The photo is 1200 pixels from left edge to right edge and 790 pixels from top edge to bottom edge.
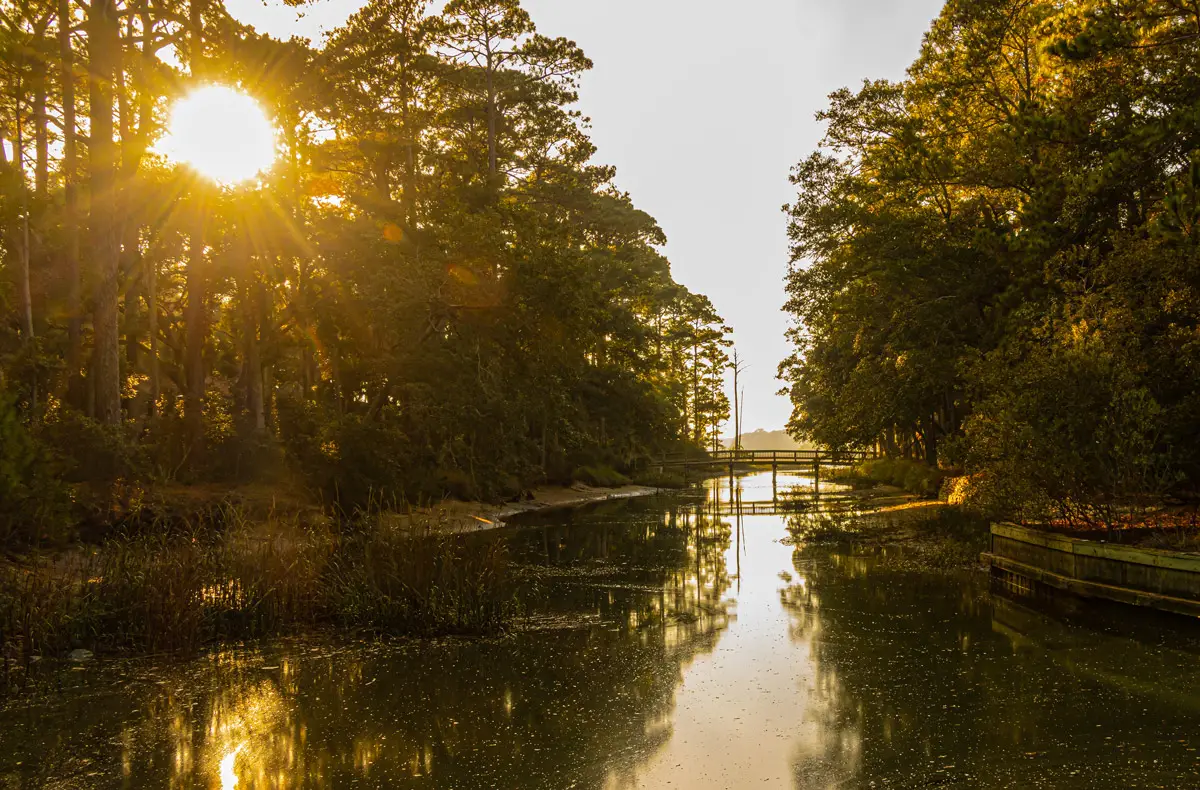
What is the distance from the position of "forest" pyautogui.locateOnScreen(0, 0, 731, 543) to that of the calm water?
313 inches

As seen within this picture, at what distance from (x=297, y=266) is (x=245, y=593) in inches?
777

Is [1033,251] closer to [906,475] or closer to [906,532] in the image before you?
[906,532]

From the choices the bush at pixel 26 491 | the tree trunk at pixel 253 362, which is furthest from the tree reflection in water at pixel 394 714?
the tree trunk at pixel 253 362

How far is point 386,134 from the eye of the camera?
105ft

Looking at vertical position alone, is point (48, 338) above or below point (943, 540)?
above

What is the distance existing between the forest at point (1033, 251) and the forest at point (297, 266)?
401 inches

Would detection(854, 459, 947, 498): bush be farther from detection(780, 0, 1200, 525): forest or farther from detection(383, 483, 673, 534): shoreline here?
detection(383, 483, 673, 534): shoreline

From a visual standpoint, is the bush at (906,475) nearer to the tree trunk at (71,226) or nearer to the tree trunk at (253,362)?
the tree trunk at (253,362)

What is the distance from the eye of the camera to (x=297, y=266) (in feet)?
97.5

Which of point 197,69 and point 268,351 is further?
point 268,351

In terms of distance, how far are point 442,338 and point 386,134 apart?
7.88 metres

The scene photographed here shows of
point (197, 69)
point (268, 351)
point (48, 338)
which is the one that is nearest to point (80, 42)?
point (197, 69)

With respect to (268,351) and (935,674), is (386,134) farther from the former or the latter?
(935,674)

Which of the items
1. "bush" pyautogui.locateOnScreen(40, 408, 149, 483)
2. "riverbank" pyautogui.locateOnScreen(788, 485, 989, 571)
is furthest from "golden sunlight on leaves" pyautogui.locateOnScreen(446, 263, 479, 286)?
"riverbank" pyautogui.locateOnScreen(788, 485, 989, 571)
